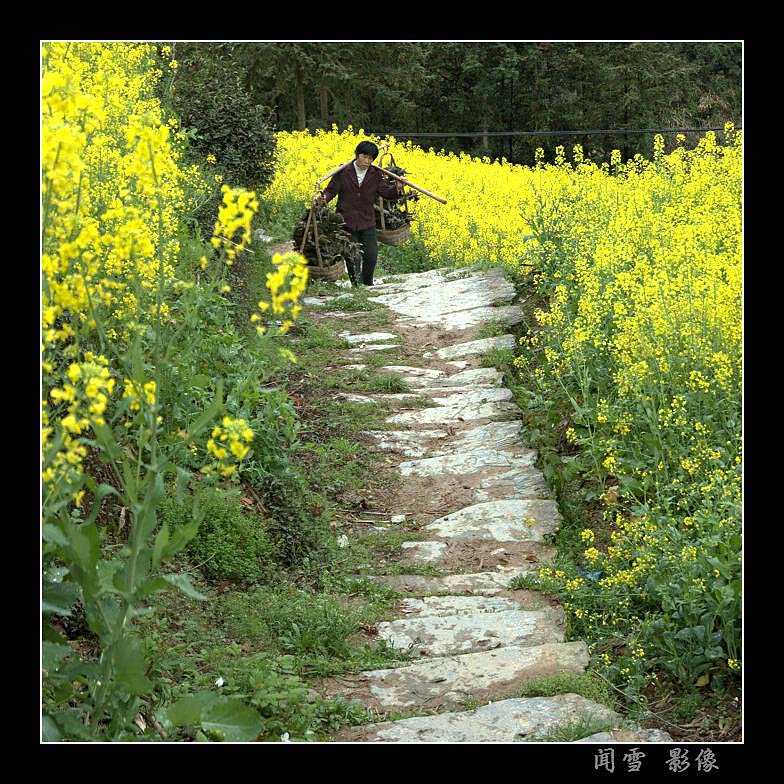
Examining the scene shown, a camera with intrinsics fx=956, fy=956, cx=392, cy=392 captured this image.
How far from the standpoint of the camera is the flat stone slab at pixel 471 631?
170 inches

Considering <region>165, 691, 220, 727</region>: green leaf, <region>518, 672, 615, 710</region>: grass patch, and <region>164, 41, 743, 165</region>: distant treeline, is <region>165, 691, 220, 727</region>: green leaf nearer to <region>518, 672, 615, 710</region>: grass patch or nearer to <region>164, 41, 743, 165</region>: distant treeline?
<region>518, 672, 615, 710</region>: grass patch

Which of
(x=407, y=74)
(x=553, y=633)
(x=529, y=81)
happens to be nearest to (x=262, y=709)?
(x=553, y=633)

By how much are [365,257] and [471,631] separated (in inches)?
298

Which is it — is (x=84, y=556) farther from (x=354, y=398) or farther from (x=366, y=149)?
(x=366, y=149)

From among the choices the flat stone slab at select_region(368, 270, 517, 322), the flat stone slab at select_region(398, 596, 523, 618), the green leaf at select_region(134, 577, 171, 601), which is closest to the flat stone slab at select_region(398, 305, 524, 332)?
the flat stone slab at select_region(368, 270, 517, 322)

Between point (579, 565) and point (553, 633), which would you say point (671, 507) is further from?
point (553, 633)

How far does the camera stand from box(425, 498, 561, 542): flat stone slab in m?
5.46

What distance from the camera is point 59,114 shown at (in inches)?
109

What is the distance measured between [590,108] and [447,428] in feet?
24.8

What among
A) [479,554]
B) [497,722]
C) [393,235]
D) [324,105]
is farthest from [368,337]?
[324,105]

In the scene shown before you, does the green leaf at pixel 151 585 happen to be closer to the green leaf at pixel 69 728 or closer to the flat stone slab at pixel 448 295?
the green leaf at pixel 69 728

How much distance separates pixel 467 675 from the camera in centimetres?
395

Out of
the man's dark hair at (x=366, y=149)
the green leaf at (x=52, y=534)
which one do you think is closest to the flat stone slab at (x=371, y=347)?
the man's dark hair at (x=366, y=149)

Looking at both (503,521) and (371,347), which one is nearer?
(503,521)
